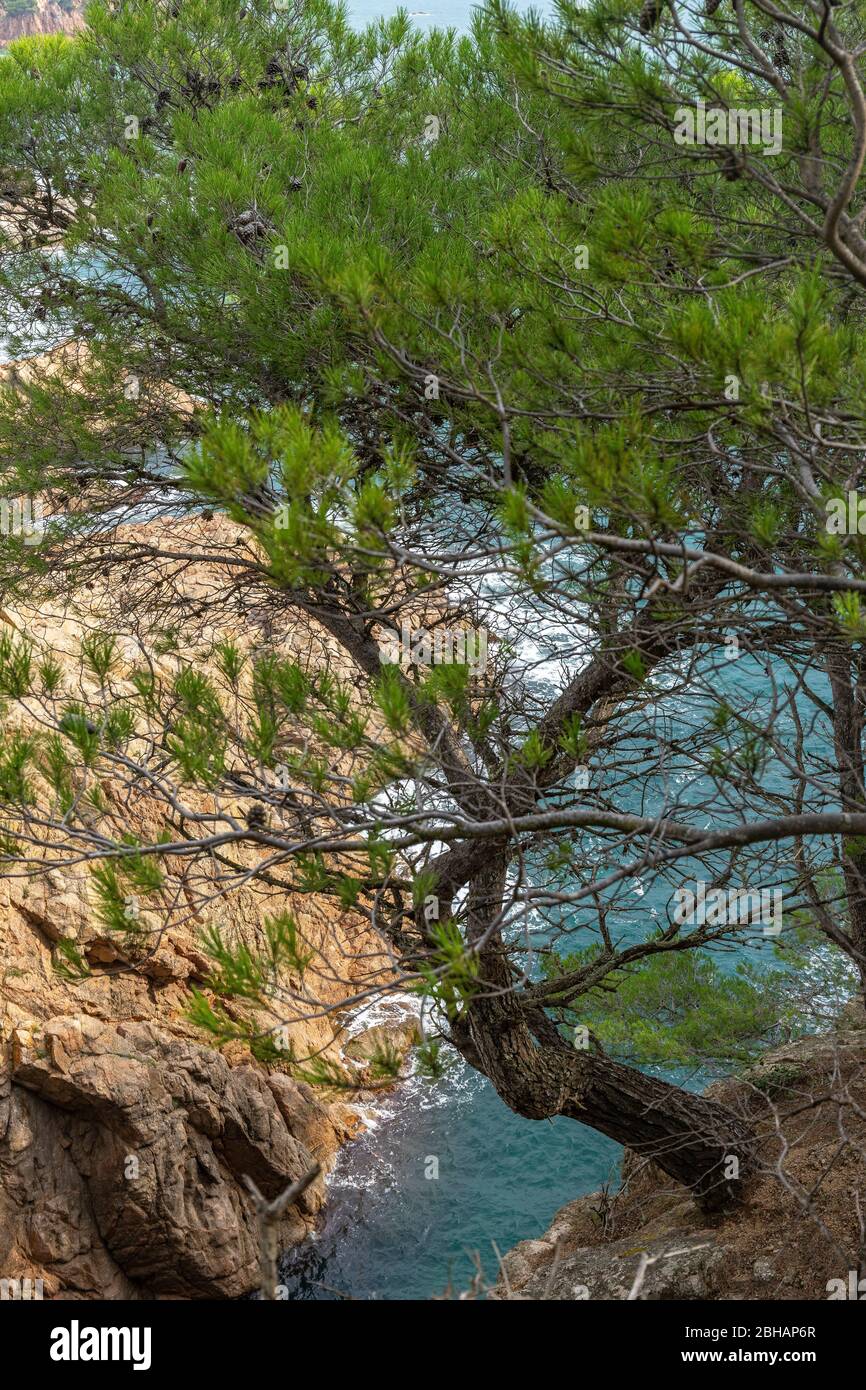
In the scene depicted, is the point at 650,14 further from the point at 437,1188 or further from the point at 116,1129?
the point at 437,1188

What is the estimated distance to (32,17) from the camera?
51750 mm

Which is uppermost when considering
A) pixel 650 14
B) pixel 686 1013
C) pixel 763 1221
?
pixel 650 14

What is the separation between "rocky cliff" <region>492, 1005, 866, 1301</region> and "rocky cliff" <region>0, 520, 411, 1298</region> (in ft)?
6.31

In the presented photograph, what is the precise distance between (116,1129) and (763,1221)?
4.17 m

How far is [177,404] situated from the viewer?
6020 mm

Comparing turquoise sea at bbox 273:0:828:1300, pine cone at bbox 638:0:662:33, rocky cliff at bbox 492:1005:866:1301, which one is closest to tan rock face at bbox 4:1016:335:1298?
turquoise sea at bbox 273:0:828:1300

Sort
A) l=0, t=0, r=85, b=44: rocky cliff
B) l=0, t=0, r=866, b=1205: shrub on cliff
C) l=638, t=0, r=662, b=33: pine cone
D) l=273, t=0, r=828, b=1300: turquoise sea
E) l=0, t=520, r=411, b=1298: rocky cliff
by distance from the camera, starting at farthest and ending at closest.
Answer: l=0, t=0, r=85, b=44: rocky cliff → l=273, t=0, r=828, b=1300: turquoise sea → l=0, t=520, r=411, b=1298: rocky cliff → l=638, t=0, r=662, b=33: pine cone → l=0, t=0, r=866, b=1205: shrub on cliff

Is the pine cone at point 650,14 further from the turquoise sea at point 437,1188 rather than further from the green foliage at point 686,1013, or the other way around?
the turquoise sea at point 437,1188

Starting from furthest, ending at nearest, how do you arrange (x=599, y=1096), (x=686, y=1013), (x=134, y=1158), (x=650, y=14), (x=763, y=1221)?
1. (x=134, y=1158)
2. (x=686, y=1013)
3. (x=599, y=1096)
4. (x=763, y=1221)
5. (x=650, y=14)

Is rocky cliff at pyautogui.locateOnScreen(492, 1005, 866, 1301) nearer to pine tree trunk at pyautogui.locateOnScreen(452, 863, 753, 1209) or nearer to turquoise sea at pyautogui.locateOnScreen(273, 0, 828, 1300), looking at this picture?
pine tree trunk at pyautogui.locateOnScreen(452, 863, 753, 1209)

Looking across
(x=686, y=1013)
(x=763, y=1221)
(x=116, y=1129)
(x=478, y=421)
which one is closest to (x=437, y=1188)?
(x=116, y=1129)

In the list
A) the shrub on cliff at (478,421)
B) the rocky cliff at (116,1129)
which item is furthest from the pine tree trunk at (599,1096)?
the rocky cliff at (116,1129)

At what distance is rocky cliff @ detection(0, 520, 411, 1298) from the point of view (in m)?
7.32

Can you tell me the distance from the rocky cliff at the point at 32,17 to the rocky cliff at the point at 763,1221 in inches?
2216
